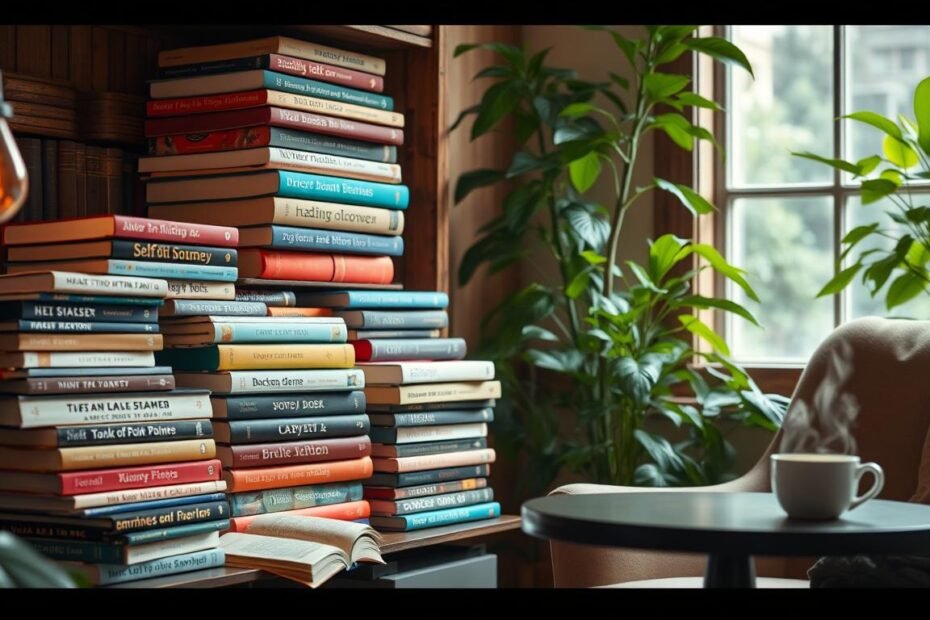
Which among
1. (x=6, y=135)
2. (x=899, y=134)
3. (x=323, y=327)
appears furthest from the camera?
(x=899, y=134)

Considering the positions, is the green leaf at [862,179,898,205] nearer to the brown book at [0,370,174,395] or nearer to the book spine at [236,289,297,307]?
the book spine at [236,289,297,307]

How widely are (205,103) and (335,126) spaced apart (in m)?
0.25

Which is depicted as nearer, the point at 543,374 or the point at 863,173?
the point at 863,173

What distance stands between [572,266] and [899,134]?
2.60ft

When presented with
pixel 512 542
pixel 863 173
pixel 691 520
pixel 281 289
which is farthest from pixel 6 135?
pixel 512 542

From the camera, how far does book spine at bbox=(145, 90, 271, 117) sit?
2480 millimetres

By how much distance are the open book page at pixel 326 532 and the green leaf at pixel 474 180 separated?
3.37 ft

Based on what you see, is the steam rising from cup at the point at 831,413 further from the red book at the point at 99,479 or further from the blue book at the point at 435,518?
the red book at the point at 99,479

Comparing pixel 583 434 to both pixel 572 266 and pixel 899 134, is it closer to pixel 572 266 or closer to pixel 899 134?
pixel 572 266

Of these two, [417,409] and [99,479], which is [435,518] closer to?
Answer: [417,409]

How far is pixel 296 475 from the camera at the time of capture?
2428 mm

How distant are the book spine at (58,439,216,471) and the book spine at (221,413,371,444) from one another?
11cm

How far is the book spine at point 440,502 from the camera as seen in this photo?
8.61 feet

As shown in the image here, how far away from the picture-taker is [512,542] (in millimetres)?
3348
